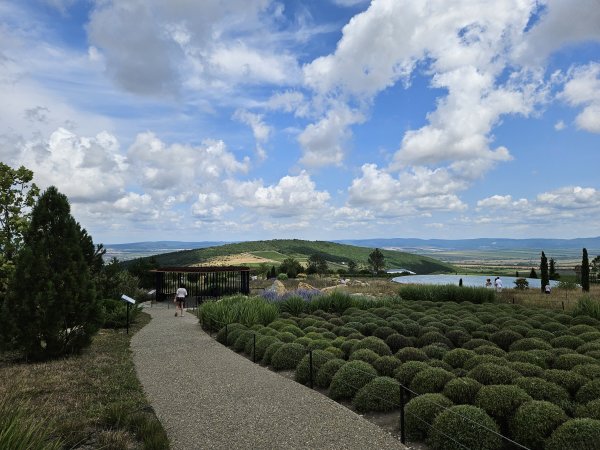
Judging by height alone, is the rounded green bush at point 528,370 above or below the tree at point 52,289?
below

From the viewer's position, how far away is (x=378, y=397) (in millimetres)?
7500

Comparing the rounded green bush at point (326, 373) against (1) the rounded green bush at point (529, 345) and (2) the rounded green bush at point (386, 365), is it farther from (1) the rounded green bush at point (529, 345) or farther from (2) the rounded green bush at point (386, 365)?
(1) the rounded green bush at point (529, 345)

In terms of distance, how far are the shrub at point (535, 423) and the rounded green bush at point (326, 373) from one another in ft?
12.4

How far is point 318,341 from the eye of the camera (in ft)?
38.0

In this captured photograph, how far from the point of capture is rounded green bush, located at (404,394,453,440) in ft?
20.8

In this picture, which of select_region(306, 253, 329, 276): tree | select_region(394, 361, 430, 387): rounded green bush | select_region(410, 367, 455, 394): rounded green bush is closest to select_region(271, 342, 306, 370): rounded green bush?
select_region(394, 361, 430, 387): rounded green bush

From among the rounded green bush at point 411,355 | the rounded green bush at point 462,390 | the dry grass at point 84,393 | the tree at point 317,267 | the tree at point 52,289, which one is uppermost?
the tree at point 52,289

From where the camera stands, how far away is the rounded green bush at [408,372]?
27.3 feet

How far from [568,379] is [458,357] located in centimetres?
228

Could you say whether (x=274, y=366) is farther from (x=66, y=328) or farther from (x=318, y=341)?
(x=66, y=328)

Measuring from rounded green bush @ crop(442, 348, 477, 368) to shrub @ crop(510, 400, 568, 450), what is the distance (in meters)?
3.01

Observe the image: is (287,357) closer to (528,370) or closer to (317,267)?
(528,370)

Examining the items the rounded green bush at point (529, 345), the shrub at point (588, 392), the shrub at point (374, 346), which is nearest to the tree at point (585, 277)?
the rounded green bush at point (529, 345)

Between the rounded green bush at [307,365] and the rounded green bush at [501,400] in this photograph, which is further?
the rounded green bush at [307,365]
